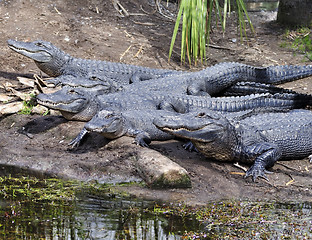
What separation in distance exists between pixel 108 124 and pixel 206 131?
1131 mm

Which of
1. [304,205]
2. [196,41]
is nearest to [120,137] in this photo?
[304,205]

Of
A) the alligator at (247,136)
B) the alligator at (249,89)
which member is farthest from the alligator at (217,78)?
the alligator at (247,136)

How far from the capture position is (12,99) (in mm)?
6992

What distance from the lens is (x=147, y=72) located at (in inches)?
332

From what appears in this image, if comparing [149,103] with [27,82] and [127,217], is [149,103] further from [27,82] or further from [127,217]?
[127,217]

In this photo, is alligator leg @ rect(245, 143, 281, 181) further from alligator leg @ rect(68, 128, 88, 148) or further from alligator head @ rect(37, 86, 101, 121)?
alligator head @ rect(37, 86, 101, 121)

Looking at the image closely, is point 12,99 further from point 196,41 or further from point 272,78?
point 272,78

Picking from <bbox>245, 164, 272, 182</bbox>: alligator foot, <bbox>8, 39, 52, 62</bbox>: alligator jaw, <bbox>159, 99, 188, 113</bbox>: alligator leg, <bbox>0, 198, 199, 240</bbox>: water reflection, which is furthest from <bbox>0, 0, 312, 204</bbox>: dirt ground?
<bbox>159, 99, 188, 113</bbox>: alligator leg

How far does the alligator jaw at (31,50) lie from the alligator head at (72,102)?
2.31 meters

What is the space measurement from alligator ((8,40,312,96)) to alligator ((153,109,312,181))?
215 cm

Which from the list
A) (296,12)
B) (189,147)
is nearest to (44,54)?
(189,147)

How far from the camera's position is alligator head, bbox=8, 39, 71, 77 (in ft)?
A: 26.6

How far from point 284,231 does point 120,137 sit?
2514 mm

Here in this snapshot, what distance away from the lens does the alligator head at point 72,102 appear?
19.3 ft
